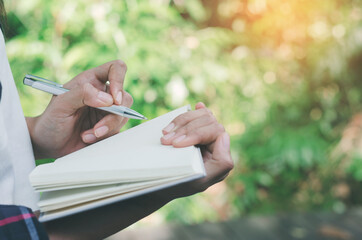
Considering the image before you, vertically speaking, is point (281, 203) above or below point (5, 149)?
below

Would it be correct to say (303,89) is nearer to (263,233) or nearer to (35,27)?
(263,233)

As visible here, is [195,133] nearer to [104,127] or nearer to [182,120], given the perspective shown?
[182,120]

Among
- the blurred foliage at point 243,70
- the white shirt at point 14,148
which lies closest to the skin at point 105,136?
the white shirt at point 14,148

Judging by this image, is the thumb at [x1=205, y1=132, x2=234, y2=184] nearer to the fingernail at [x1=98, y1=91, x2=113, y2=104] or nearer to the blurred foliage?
the fingernail at [x1=98, y1=91, x2=113, y2=104]

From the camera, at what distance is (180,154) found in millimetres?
671

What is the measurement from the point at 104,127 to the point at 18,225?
0.36 metres

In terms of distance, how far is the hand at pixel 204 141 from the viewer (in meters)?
0.76

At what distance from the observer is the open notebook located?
0.61 meters

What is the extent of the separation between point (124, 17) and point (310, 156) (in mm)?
1453

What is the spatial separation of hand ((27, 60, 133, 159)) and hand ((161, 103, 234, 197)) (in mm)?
159

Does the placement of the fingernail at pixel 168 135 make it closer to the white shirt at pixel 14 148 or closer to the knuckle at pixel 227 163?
the knuckle at pixel 227 163

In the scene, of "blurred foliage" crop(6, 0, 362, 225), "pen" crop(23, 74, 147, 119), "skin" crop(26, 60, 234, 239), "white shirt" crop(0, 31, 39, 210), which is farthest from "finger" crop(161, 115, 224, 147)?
"blurred foliage" crop(6, 0, 362, 225)

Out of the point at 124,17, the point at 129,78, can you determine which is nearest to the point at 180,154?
the point at 129,78

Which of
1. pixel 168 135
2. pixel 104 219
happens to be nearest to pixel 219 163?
pixel 168 135
